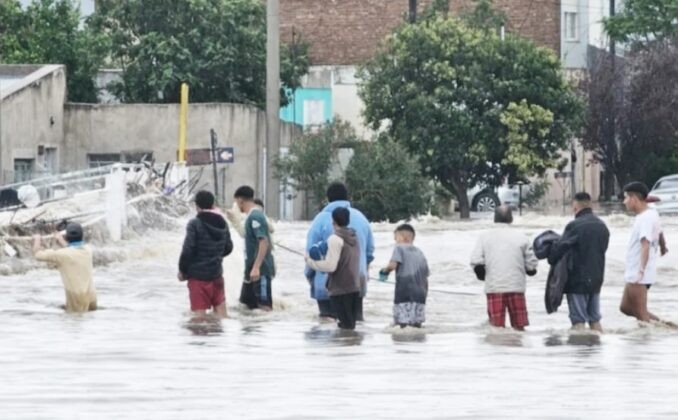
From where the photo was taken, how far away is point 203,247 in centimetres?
2355

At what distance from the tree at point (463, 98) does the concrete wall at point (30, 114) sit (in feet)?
31.9

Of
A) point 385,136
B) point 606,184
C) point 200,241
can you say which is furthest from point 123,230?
point 606,184

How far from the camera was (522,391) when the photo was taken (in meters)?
16.0

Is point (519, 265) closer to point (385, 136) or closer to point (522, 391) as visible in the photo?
point (522, 391)

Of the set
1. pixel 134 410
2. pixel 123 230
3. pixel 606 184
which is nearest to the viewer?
pixel 134 410

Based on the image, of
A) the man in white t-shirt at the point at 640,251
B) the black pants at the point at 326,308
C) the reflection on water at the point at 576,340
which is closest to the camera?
the reflection on water at the point at 576,340

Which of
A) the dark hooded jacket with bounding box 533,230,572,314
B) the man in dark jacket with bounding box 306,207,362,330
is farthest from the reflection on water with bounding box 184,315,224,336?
the dark hooded jacket with bounding box 533,230,572,314

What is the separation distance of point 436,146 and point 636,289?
39.2 meters

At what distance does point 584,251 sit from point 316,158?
32739 millimetres

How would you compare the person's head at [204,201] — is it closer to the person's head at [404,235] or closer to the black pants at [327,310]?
the black pants at [327,310]

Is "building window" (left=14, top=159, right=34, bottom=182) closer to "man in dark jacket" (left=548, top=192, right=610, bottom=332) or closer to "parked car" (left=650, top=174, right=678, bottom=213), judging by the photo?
"parked car" (left=650, top=174, right=678, bottom=213)

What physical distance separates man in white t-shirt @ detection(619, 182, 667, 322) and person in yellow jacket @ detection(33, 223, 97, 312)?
571 cm

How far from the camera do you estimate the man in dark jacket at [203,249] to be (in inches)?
925

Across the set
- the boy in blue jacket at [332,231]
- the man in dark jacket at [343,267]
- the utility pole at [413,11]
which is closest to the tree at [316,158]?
the utility pole at [413,11]
